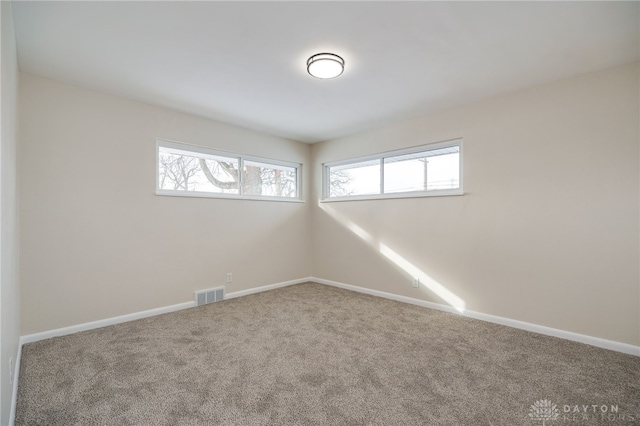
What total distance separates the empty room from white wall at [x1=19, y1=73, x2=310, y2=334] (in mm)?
19

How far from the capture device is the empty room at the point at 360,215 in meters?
1.88

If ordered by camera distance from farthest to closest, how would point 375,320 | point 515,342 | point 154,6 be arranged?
point 375,320
point 515,342
point 154,6

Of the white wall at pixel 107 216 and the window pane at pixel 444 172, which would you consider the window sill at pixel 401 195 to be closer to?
the window pane at pixel 444 172

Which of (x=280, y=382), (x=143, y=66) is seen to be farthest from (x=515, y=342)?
(x=143, y=66)

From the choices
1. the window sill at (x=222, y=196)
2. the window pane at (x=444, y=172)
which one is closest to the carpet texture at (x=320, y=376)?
the window sill at (x=222, y=196)

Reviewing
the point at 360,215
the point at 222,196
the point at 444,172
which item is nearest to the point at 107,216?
the point at 222,196

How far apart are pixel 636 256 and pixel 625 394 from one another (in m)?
1.21

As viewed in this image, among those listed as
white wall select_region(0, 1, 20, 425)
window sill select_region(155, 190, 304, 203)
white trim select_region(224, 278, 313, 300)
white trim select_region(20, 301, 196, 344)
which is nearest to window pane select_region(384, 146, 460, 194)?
window sill select_region(155, 190, 304, 203)

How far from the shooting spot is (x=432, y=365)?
2.27m

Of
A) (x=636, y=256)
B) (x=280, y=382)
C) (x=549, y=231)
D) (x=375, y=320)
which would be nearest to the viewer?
(x=280, y=382)

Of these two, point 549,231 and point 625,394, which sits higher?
point 549,231

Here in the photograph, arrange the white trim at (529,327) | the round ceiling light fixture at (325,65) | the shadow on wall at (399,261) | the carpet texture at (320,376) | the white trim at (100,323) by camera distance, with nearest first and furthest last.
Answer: the carpet texture at (320,376)
the round ceiling light fixture at (325,65)
the white trim at (529,327)
the white trim at (100,323)
the shadow on wall at (399,261)

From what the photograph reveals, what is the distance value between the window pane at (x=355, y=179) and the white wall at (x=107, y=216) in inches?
65.7

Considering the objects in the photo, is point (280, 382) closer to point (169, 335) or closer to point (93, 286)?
point (169, 335)
